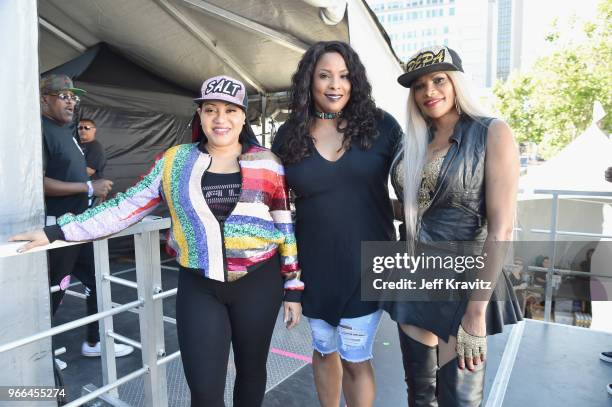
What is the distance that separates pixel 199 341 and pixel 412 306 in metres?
0.82

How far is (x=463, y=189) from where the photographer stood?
1.45 meters

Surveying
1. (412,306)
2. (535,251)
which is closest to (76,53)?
(412,306)

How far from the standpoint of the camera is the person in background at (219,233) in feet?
5.31

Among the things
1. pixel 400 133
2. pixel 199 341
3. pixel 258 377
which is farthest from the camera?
pixel 400 133

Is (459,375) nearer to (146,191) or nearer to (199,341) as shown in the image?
(199,341)

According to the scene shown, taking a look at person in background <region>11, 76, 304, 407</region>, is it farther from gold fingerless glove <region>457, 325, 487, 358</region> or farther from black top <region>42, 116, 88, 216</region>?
black top <region>42, 116, 88, 216</region>

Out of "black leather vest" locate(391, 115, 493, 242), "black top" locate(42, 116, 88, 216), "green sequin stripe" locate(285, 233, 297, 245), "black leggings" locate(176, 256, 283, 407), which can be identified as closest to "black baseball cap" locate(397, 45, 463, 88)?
"black leather vest" locate(391, 115, 493, 242)

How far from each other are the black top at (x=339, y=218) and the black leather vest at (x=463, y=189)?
0.30m

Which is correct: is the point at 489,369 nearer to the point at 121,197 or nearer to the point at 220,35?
the point at 121,197

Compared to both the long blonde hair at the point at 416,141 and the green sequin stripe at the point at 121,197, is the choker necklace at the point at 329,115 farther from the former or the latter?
the green sequin stripe at the point at 121,197

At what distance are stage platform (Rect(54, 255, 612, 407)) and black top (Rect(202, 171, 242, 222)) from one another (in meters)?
1.49

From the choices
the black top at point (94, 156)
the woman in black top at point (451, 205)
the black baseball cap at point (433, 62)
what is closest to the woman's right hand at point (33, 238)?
the woman in black top at point (451, 205)

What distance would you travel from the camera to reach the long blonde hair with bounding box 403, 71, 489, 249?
1529 millimetres

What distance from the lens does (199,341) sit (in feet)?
5.32
